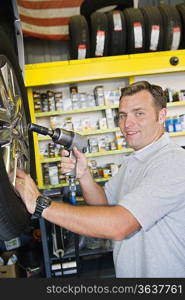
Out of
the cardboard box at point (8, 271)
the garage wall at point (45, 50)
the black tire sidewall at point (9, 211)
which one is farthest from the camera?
the garage wall at point (45, 50)

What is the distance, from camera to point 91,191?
1545 millimetres

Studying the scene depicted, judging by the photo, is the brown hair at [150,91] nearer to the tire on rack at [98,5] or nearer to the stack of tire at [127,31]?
the stack of tire at [127,31]

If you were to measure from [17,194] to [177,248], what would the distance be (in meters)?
0.67

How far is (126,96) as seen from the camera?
140 cm

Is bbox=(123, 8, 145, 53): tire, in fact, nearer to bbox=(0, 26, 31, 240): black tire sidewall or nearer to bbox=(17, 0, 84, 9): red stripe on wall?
bbox=(17, 0, 84, 9): red stripe on wall

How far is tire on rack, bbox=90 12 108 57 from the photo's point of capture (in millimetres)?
3027

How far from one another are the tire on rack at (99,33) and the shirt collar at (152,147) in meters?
2.01

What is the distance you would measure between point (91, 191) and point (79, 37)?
2.02m

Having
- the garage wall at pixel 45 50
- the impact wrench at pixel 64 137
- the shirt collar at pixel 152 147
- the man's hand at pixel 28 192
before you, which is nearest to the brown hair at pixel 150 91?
the shirt collar at pixel 152 147

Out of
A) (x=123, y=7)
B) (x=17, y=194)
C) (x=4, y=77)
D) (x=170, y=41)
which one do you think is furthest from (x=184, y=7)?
(x=17, y=194)

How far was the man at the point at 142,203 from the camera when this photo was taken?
1039mm

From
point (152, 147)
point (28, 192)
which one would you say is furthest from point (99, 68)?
point (28, 192)

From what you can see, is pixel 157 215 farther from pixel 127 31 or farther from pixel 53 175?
pixel 127 31

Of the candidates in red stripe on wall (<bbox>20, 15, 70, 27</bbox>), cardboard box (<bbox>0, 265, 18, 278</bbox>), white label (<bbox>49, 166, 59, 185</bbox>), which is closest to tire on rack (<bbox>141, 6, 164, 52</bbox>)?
red stripe on wall (<bbox>20, 15, 70, 27</bbox>)
